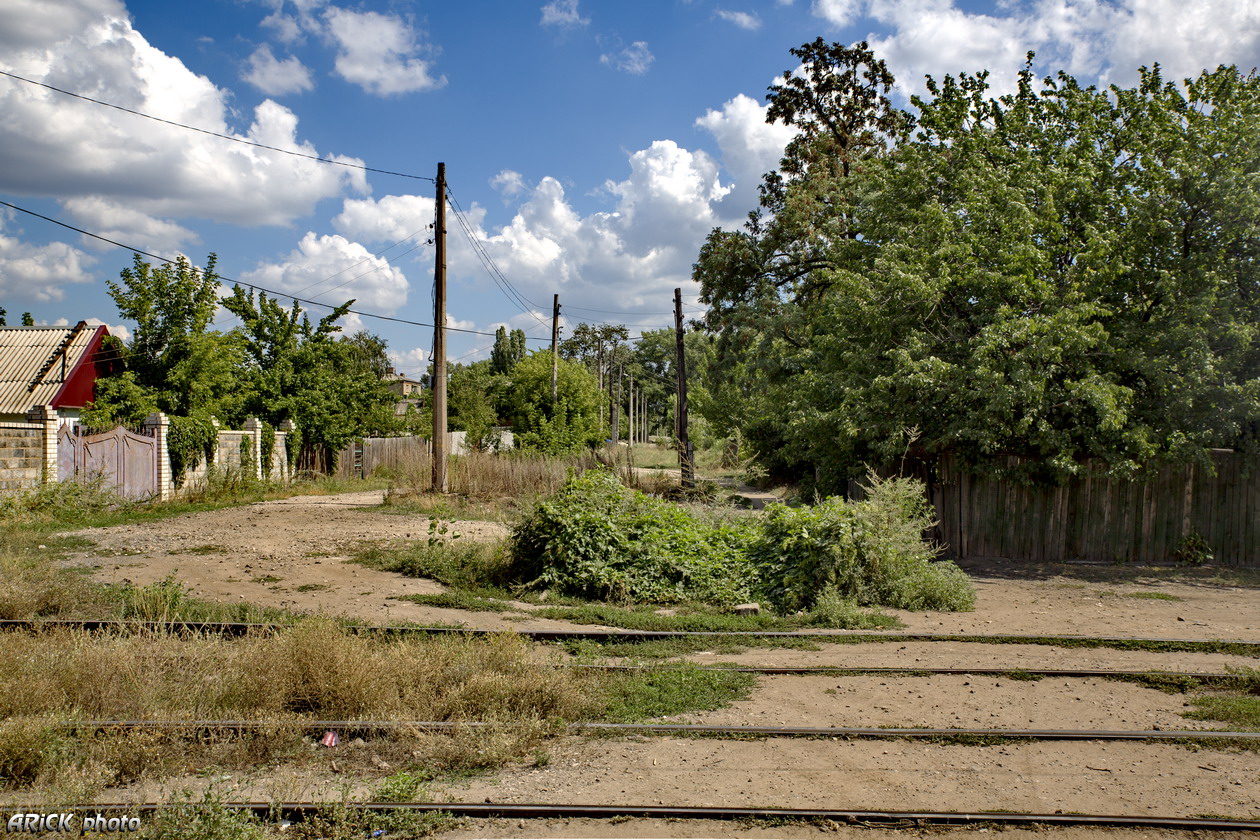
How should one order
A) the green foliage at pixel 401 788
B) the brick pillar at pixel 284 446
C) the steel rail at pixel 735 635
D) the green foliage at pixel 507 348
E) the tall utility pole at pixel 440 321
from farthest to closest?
1. the green foliage at pixel 507 348
2. the brick pillar at pixel 284 446
3. the tall utility pole at pixel 440 321
4. the steel rail at pixel 735 635
5. the green foliage at pixel 401 788

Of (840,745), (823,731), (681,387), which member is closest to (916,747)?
(840,745)

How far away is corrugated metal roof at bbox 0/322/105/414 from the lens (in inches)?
1002

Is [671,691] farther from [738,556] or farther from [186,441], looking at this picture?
[186,441]

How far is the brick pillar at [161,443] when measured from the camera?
2095cm

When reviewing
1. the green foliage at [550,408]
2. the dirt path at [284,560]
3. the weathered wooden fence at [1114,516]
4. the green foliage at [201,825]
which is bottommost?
the dirt path at [284,560]

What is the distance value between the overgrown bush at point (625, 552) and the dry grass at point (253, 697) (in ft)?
11.8

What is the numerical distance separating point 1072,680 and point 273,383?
88.0 ft

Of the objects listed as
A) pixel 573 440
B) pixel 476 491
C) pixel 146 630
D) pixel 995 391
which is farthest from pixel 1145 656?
pixel 573 440

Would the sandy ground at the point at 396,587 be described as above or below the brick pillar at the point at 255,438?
below

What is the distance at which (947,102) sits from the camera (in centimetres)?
1720

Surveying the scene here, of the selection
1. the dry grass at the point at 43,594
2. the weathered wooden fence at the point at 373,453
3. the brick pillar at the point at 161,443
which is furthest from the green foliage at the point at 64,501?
the weathered wooden fence at the point at 373,453

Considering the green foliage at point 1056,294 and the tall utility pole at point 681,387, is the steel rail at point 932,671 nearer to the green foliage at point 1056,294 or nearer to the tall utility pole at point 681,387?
the green foliage at point 1056,294

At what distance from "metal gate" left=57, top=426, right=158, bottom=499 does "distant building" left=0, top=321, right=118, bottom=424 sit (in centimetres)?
711

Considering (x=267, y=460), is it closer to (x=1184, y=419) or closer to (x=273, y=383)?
(x=273, y=383)
